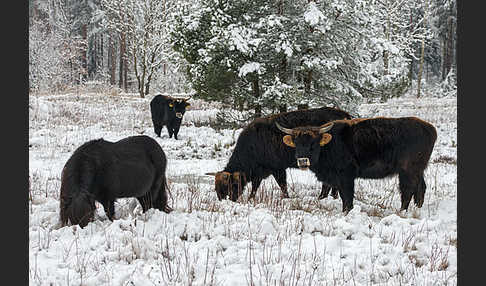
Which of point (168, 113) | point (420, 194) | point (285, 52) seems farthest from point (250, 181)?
point (168, 113)

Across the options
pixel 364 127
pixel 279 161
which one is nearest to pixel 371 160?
pixel 364 127

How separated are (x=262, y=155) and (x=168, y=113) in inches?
321

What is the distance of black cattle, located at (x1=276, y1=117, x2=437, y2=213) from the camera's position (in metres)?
6.84

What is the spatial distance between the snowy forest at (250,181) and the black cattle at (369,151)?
0.11 m

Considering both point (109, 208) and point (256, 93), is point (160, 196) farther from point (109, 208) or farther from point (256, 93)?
point (256, 93)

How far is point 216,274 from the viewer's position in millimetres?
3736

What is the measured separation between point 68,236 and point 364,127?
4843 millimetres

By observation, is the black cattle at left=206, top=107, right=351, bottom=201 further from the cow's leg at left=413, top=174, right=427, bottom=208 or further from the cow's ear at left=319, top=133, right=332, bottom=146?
the cow's leg at left=413, top=174, right=427, bottom=208

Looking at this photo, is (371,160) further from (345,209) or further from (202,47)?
(202,47)

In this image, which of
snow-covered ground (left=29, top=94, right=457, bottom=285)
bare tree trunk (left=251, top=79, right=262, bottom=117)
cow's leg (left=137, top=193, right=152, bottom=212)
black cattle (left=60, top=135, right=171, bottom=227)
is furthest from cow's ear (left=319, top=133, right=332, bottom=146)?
bare tree trunk (left=251, top=79, right=262, bottom=117)

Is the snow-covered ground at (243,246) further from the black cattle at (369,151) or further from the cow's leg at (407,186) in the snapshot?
the black cattle at (369,151)

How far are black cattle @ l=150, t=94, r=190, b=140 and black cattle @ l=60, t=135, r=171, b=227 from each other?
9.76 metres
